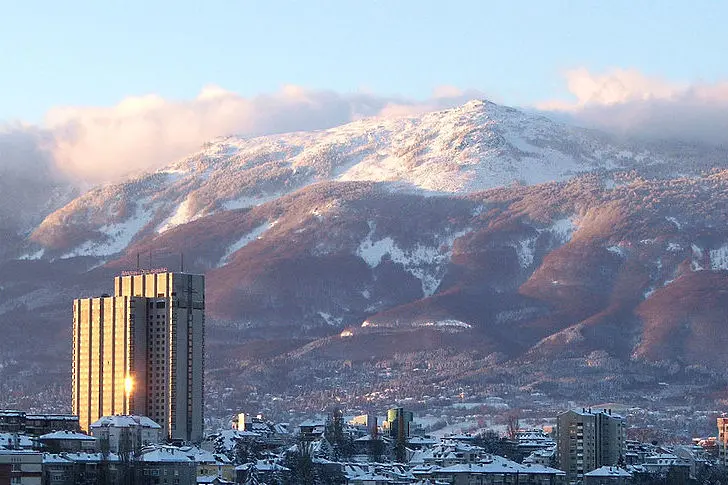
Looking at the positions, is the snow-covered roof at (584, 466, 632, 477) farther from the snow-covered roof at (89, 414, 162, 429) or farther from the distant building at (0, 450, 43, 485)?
the distant building at (0, 450, 43, 485)

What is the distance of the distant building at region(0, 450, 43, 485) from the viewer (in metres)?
117

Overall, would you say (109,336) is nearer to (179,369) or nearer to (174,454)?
(179,369)

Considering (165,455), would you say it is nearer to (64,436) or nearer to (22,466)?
(64,436)

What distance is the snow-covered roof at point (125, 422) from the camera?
152750mm

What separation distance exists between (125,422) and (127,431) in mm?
4785

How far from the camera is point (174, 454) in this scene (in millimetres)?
136875

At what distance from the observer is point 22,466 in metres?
120

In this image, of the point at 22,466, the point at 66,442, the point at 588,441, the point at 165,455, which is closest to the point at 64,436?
the point at 66,442

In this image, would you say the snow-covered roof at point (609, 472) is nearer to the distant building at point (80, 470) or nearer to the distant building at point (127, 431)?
the distant building at point (127, 431)

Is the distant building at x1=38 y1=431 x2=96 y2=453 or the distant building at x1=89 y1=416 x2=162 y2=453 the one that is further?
the distant building at x1=89 y1=416 x2=162 y2=453

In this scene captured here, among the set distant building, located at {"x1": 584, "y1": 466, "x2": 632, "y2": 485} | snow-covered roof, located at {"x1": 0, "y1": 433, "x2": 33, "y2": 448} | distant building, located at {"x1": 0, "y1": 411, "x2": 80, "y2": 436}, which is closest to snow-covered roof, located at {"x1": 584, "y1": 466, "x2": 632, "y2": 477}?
Result: distant building, located at {"x1": 584, "y1": 466, "x2": 632, "y2": 485}

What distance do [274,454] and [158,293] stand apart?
16908 millimetres

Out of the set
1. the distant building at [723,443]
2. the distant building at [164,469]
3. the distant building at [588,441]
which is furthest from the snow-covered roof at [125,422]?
the distant building at [723,443]

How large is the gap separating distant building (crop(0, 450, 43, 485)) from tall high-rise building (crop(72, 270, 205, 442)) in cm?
4239
